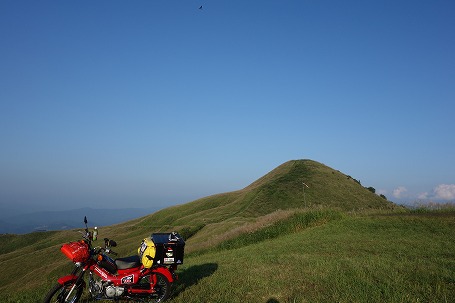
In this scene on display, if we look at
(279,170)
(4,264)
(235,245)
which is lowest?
(4,264)

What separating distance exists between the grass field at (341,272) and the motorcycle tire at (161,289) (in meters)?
0.30

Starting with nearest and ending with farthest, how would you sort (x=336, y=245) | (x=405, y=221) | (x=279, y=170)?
(x=336, y=245), (x=405, y=221), (x=279, y=170)

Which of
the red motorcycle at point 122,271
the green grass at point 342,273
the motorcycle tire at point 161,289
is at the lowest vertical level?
the green grass at point 342,273

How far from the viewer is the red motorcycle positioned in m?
9.57

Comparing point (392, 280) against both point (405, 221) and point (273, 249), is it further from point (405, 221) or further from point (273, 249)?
point (405, 221)

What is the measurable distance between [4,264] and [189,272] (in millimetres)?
68962

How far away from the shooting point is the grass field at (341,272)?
965 cm

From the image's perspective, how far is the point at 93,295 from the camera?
9.94m

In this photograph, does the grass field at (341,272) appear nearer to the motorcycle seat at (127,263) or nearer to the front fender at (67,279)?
the motorcycle seat at (127,263)

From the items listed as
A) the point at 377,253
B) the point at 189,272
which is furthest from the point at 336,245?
the point at 189,272

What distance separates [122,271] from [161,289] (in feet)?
4.32

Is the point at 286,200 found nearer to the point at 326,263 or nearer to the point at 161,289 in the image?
the point at 326,263

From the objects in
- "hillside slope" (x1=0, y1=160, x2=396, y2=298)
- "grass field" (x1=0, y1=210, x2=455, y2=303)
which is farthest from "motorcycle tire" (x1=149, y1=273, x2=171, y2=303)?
"hillside slope" (x1=0, y1=160, x2=396, y2=298)

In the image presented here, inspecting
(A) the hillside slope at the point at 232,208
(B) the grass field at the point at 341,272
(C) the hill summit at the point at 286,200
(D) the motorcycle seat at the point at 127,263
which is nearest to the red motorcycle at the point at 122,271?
(D) the motorcycle seat at the point at 127,263
